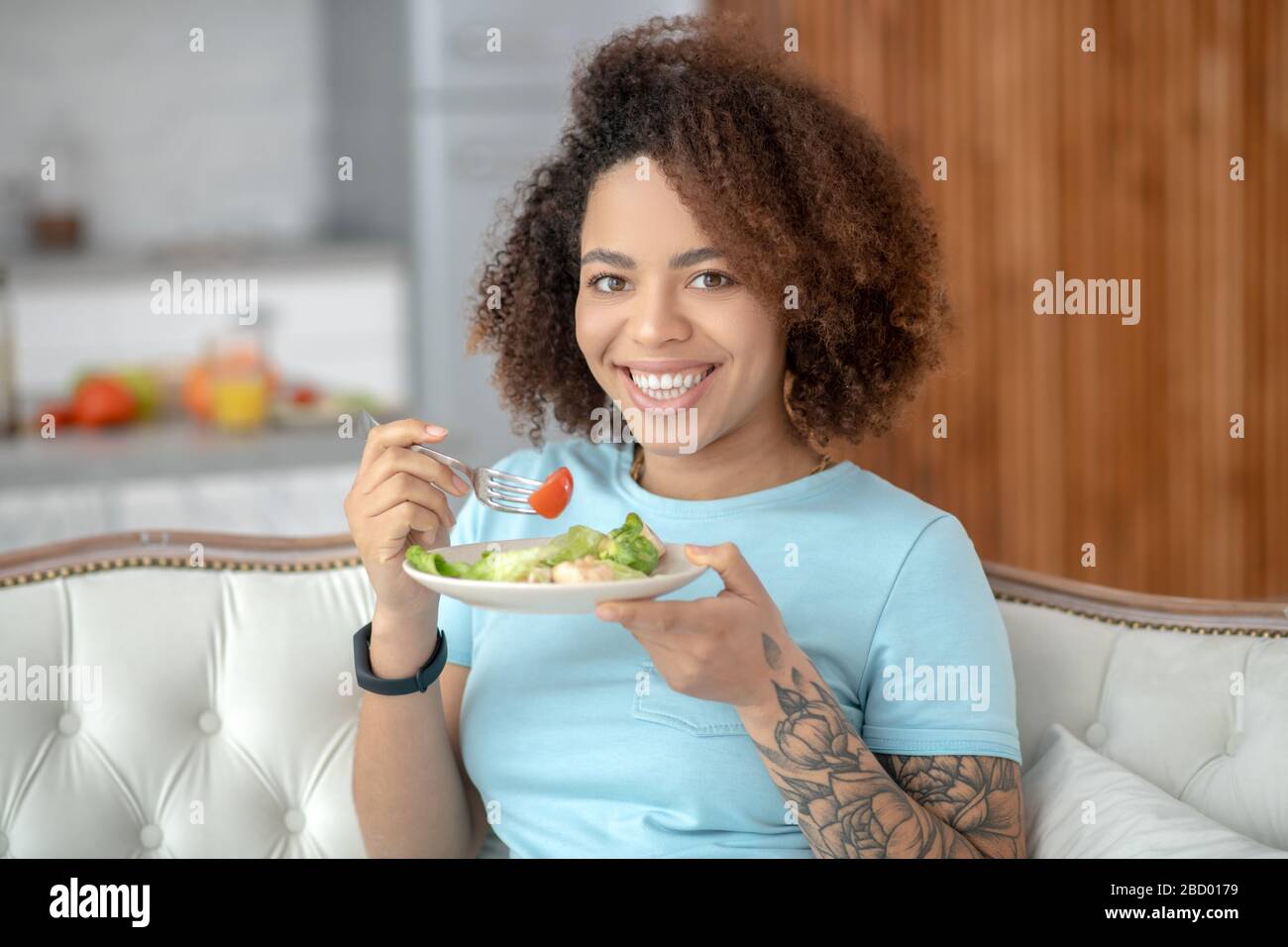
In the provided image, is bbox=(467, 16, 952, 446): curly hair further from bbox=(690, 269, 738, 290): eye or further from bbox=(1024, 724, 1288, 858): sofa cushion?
bbox=(1024, 724, 1288, 858): sofa cushion

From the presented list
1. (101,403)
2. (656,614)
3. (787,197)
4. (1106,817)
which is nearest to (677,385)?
(787,197)

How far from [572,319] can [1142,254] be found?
7.14 ft

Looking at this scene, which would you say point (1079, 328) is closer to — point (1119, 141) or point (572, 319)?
point (1119, 141)

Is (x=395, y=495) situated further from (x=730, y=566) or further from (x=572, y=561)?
(x=730, y=566)

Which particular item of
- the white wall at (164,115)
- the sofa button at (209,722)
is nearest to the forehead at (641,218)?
the sofa button at (209,722)

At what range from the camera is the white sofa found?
4.60 ft

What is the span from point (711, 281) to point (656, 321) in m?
0.08

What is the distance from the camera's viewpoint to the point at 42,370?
3.69 m

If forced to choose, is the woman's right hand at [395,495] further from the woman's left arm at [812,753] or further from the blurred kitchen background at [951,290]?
the blurred kitchen background at [951,290]

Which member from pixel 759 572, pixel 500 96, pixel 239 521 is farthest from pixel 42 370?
pixel 759 572

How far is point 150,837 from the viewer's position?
Answer: 56.8 inches

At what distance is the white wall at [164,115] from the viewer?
12.4 feet

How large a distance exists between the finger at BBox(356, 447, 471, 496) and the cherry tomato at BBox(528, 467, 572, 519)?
0.34 ft

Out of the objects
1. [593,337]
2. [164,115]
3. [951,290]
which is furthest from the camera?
[164,115]
